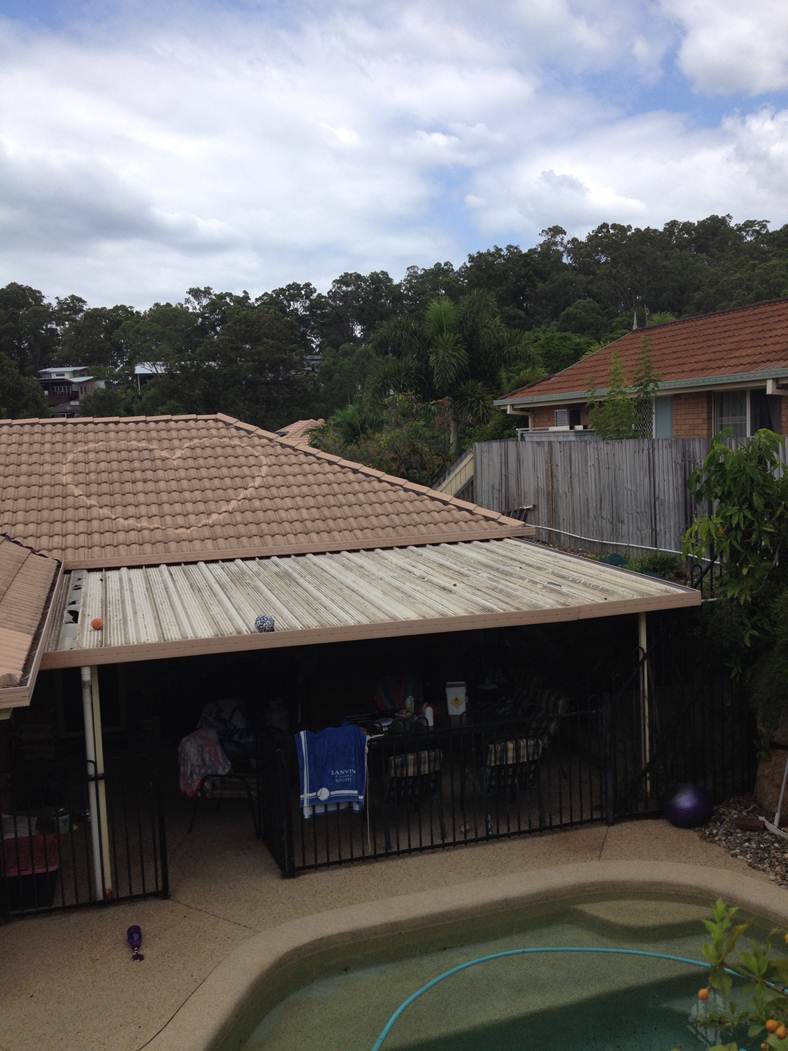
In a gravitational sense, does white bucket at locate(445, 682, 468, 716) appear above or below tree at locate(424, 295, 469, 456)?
below

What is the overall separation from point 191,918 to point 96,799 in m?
1.20

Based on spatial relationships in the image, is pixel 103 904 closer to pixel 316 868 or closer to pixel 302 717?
pixel 316 868

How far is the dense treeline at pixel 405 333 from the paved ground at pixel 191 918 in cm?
1711

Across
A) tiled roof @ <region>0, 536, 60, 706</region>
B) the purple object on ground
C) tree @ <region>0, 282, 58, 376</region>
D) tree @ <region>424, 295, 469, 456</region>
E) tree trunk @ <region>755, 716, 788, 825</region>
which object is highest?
tree @ <region>0, 282, 58, 376</region>

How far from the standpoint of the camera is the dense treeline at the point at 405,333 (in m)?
28.6

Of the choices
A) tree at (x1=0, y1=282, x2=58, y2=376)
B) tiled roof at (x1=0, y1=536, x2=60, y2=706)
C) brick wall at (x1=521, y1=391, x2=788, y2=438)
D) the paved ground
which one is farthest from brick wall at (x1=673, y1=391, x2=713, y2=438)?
tree at (x1=0, y1=282, x2=58, y2=376)

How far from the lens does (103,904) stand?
766 cm

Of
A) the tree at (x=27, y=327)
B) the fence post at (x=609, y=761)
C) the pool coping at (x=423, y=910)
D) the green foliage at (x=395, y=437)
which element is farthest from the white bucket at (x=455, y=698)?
the tree at (x=27, y=327)

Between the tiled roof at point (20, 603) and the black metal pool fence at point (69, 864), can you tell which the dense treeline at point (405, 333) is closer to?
the tiled roof at point (20, 603)

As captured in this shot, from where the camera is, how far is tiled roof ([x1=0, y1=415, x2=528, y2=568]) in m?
11.2

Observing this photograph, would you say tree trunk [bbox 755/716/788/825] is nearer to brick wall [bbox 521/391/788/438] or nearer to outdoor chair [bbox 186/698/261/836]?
outdoor chair [bbox 186/698/261/836]

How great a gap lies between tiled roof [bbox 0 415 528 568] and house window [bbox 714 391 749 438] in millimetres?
5463

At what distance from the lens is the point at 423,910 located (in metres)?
7.40

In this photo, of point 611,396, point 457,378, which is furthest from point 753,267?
point 611,396
